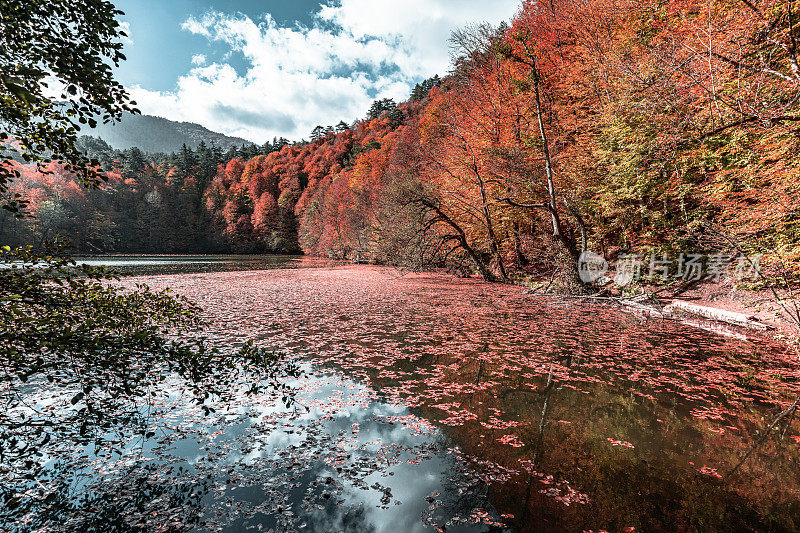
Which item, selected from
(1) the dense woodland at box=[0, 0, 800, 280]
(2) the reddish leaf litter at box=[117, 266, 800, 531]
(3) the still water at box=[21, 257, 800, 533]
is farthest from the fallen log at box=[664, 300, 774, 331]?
(1) the dense woodland at box=[0, 0, 800, 280]

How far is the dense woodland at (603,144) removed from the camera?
5.64m

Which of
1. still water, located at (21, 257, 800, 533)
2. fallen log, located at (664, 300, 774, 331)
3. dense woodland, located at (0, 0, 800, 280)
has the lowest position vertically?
still water, located at (21, 257, 800, 533)

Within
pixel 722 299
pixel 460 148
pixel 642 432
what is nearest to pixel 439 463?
pixel 642 432

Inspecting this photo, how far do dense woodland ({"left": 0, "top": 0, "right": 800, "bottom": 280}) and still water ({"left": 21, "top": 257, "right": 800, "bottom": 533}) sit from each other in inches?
92.5

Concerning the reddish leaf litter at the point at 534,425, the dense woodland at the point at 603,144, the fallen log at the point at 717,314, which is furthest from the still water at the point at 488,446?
the dense woodland at the point at 603,144

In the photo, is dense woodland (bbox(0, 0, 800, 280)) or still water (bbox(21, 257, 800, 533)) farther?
dense woodland (bbox(0, 0, 800, 280))

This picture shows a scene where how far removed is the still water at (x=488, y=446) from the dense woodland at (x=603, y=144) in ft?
7.71

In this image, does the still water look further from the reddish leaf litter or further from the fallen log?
the fallen log

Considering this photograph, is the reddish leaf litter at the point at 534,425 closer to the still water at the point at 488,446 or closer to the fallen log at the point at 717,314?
the still water at the point at 488,446

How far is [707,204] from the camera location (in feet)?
36.3

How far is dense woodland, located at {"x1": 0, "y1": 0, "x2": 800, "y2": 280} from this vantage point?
5.64 meters

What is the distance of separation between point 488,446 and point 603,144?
13.8m

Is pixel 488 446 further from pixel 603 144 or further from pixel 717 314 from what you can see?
pixel 603 144

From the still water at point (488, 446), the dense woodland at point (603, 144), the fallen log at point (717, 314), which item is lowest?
the still water at point (488, 446)
